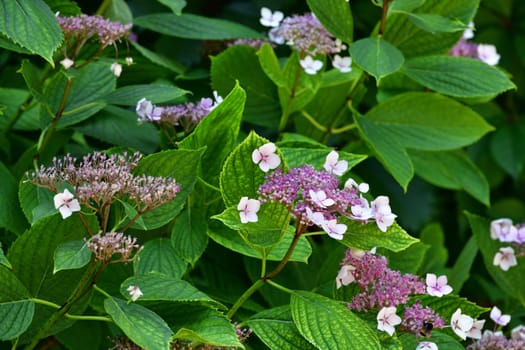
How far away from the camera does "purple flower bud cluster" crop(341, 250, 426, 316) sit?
875 millimetres

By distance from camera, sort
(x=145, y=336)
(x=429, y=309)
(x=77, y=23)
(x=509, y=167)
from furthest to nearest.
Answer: (x=509, y=167) < (x=77, y=23) < (x=429, y=309) < (x=145, y=336)

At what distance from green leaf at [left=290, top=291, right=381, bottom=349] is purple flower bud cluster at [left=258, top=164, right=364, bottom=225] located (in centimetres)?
10

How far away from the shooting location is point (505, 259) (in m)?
1.22

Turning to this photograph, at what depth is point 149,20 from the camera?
4.29 ft

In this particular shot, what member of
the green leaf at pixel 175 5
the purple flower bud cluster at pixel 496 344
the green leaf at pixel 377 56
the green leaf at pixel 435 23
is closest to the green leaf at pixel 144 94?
the green leaf at pixel 175 5

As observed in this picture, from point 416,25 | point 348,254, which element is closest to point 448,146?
point 416,25

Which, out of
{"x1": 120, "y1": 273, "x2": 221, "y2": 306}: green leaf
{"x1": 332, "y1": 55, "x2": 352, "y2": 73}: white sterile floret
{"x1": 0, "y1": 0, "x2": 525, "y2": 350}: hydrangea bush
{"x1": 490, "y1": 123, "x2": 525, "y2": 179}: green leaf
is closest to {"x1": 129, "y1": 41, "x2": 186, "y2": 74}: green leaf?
{"x1": 0, "y1": 0, "x2": 525, "y2": 350}: hydrangea bush

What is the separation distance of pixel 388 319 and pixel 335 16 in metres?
0.45

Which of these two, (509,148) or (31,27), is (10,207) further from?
(509,148)

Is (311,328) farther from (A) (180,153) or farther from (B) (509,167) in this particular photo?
(B) (509,167)

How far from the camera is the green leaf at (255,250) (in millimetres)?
923

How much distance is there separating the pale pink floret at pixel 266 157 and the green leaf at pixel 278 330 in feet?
0.56

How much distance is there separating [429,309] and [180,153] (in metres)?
0.31

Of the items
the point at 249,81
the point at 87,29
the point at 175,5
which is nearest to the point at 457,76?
the point at 249,81
